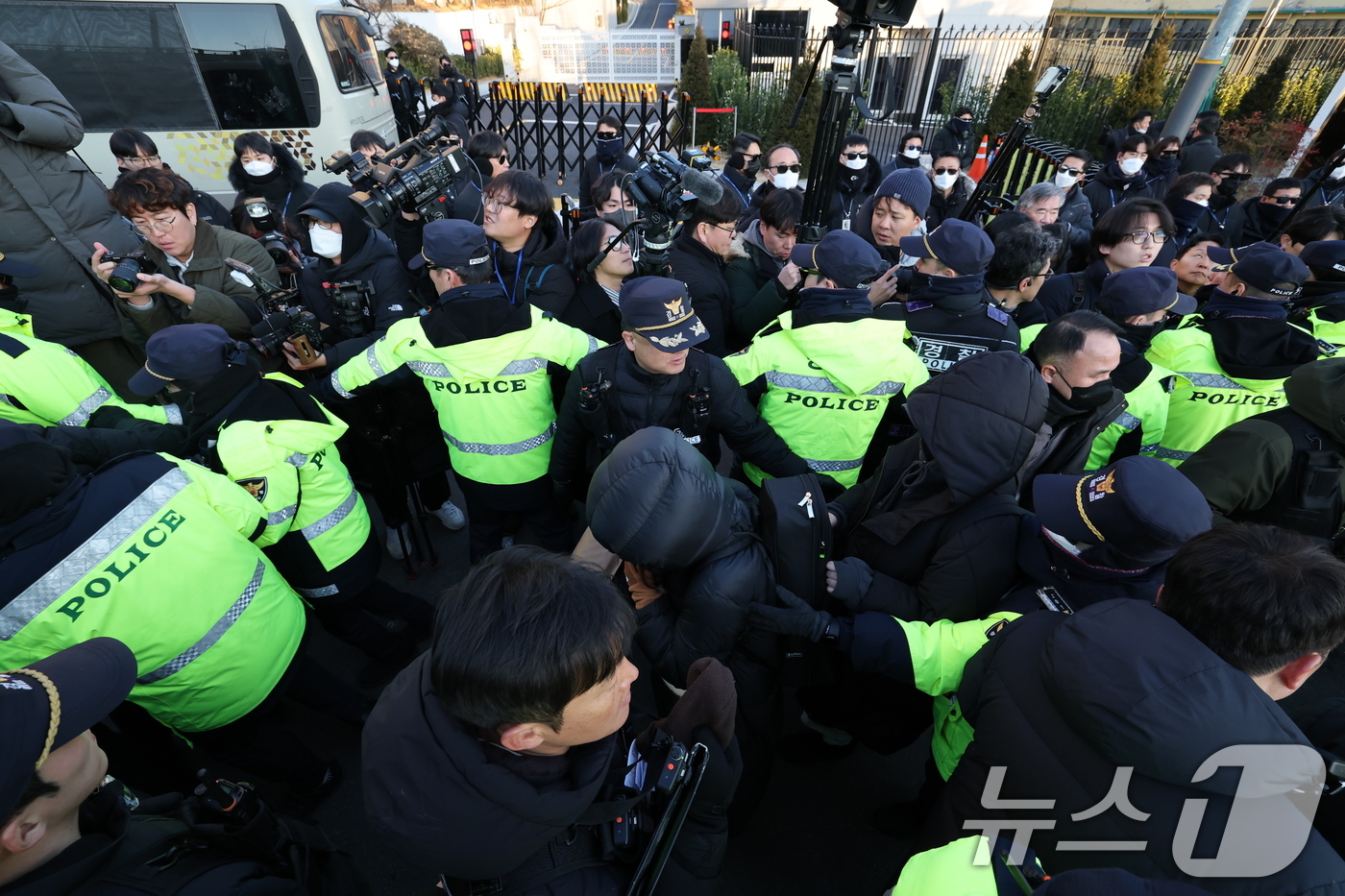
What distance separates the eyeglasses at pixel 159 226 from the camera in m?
3.19

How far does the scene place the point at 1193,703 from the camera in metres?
1.07

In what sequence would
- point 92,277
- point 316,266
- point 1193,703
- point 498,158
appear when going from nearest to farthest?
point 1193,703
point 92,277
point 316,266
point 498,158

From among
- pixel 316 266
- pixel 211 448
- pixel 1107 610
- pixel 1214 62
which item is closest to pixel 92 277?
pixel 316 266

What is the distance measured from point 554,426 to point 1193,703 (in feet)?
8.05

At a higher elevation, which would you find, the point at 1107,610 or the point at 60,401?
the point at 1107,610

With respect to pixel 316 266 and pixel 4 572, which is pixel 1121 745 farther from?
pixel 316 266

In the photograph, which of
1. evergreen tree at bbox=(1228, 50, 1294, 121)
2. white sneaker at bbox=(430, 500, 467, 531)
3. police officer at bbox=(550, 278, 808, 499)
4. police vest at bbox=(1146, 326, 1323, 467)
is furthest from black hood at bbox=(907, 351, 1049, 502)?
evergreen tree at bbox=(1228, 50, 1294, 121)

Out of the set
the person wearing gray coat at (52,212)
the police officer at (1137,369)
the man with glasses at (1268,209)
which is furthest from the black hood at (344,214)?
the man with glasses at (1268,209)

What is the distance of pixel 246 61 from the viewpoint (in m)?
6.71

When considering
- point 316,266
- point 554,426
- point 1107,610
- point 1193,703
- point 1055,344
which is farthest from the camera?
point 316,266

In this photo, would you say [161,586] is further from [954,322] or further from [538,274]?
[954,322]

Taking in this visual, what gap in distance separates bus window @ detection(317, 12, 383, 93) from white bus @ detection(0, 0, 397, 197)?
29 millimetres

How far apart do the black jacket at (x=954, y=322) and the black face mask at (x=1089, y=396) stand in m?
0.62

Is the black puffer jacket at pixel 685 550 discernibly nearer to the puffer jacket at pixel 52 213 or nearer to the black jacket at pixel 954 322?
the black jacket at pixel 954 322
